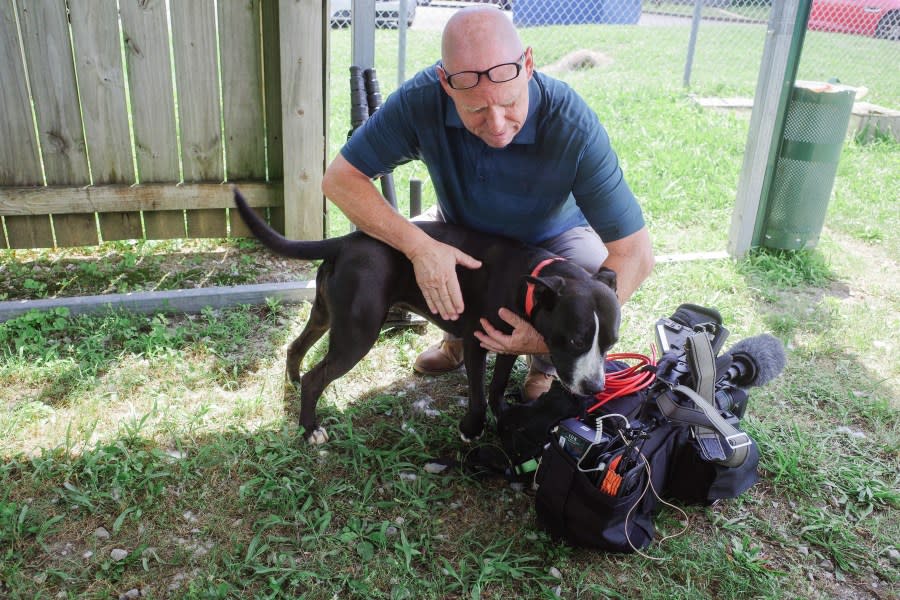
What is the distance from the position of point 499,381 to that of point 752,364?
108 cm

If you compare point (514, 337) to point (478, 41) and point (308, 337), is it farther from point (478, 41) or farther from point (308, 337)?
point (478, 41)

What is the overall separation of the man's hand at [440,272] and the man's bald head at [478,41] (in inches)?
28.8

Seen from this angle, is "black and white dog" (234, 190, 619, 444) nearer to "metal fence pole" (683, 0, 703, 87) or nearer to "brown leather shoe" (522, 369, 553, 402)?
"brown leather shoe" (522, 369, 553, 402)

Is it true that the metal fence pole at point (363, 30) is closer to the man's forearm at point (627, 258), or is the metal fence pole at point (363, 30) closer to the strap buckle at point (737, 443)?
the man's forearm at point (627, 258)

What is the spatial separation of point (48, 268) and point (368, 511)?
2.96 m

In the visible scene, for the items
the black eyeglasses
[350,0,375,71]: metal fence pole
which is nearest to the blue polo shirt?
the black eyeglasses

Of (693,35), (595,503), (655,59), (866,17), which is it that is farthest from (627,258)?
(655,59)

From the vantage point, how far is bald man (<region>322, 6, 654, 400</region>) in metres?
2.78

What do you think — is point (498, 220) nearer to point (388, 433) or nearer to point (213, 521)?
point (388, 433)

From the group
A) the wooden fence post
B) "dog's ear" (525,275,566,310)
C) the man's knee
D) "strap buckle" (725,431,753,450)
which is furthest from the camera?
the wooden fence post

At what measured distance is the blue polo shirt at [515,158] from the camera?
2.79m

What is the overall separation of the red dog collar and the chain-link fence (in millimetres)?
2499

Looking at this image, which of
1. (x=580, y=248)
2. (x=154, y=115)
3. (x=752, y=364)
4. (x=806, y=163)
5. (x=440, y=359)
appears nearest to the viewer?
(x=752, y=364)

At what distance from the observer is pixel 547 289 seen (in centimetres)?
268
